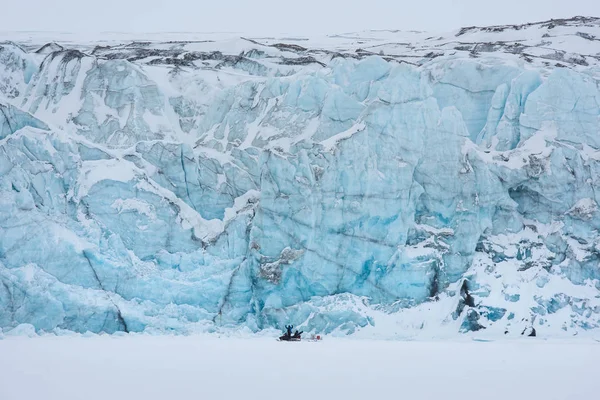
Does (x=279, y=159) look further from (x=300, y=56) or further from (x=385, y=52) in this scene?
(x=385, y=52)

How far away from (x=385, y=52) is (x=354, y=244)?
16037mm

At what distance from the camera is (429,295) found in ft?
77.8

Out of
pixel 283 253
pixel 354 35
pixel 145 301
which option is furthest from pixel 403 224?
pixel 354 35

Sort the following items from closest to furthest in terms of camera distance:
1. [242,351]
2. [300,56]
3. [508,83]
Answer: [242,351] → [508,83] → [300,56]

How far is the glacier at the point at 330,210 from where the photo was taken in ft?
75.2

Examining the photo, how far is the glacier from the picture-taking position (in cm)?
2291

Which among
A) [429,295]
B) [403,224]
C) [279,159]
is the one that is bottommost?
[429,295]

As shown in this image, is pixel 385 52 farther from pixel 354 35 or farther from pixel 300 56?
pixel 354 35

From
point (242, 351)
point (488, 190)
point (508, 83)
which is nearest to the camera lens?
point (242, 351)

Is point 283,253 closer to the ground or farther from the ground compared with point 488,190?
closer to the ground

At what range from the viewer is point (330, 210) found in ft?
79.3

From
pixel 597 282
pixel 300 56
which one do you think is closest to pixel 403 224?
pixel 597 282

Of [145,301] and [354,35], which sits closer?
[145,301]

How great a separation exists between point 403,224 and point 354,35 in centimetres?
2911
